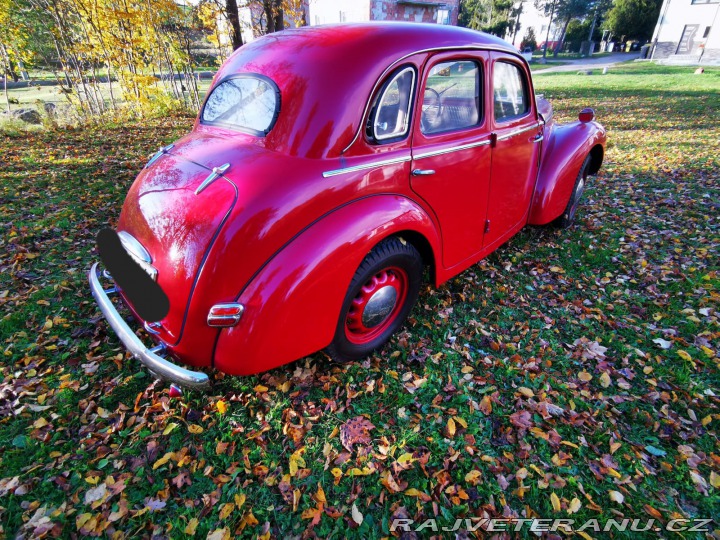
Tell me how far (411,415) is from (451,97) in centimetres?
221

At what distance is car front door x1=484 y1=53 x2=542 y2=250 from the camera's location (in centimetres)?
301

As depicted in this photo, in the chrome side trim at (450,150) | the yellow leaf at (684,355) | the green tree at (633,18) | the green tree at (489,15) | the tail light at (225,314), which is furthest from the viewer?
the green tree at (489,15)

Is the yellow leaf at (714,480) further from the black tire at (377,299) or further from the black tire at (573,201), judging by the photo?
the black tire at (573,201)

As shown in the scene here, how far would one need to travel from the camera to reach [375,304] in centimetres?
258

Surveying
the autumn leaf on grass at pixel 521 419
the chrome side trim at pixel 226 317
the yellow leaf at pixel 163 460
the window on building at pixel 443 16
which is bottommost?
the autumn leaf on grass at pixel 521 419

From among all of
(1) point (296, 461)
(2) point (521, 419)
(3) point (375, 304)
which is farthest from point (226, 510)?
(2) point (521, 419)

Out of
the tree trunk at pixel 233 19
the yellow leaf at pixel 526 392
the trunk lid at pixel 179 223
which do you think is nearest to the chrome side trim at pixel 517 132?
the yellow leaf at pixel 526 392

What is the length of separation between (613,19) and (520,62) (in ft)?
163

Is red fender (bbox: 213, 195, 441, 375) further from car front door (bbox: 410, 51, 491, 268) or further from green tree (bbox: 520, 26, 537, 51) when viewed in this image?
green tree (bbox: 520, 26, 537, 51)

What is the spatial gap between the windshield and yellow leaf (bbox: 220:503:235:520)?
2.06 metres

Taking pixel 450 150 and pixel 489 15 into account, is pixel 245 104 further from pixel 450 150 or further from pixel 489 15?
pixel 489 15

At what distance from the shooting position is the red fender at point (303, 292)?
6.40 ft

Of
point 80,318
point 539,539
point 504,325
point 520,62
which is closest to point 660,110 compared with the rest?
point 520,62

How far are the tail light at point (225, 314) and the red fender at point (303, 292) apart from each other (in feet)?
0.11
